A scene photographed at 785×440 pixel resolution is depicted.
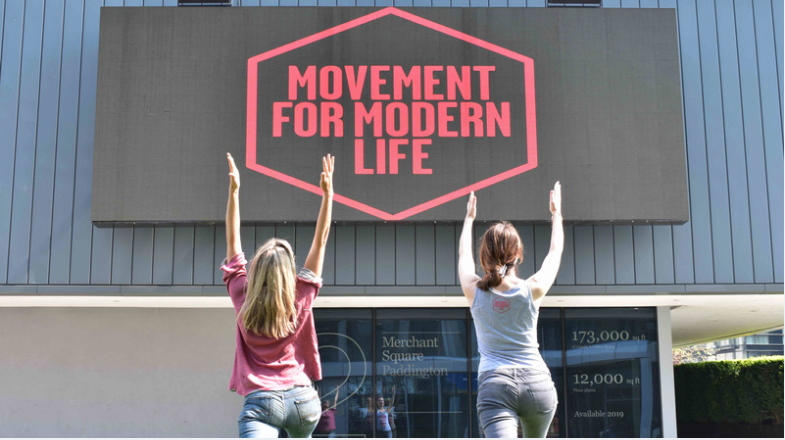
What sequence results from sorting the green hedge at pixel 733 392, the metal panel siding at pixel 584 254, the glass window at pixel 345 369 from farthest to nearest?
1. the green hedge at pixel 733 392
2. the glass window at pixel 345 369
3. the metal panel siding at pixel 584 254

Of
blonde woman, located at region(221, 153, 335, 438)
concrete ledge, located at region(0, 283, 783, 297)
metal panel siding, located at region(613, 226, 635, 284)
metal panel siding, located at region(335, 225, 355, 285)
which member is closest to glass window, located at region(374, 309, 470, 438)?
concrete ledge, located at region(0, 283, 783, 297)

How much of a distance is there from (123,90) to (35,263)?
2678 mm

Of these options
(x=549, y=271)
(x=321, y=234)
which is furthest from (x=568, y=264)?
(x=321, y=234)

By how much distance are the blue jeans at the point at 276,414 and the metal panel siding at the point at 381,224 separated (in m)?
7.67

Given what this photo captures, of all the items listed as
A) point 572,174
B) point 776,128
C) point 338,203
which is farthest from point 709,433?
point 338,203

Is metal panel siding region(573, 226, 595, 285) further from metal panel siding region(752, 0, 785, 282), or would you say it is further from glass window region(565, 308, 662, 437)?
metal panel siding region(752, 0, 785, 282)

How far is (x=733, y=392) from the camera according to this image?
58.9 feet

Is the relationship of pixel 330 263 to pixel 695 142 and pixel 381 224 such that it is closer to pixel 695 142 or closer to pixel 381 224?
pixel 381 224

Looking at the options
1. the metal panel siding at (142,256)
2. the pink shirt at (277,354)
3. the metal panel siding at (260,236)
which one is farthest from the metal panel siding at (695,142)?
the pink shirt at (277,354)

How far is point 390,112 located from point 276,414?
794 cm

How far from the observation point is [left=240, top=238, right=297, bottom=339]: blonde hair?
292cm

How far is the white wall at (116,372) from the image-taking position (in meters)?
12.3

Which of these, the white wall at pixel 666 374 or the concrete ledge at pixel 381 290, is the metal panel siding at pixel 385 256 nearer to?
the concrete ledge at pixel 381 290

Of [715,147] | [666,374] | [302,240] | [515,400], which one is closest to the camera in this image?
[515,400]
